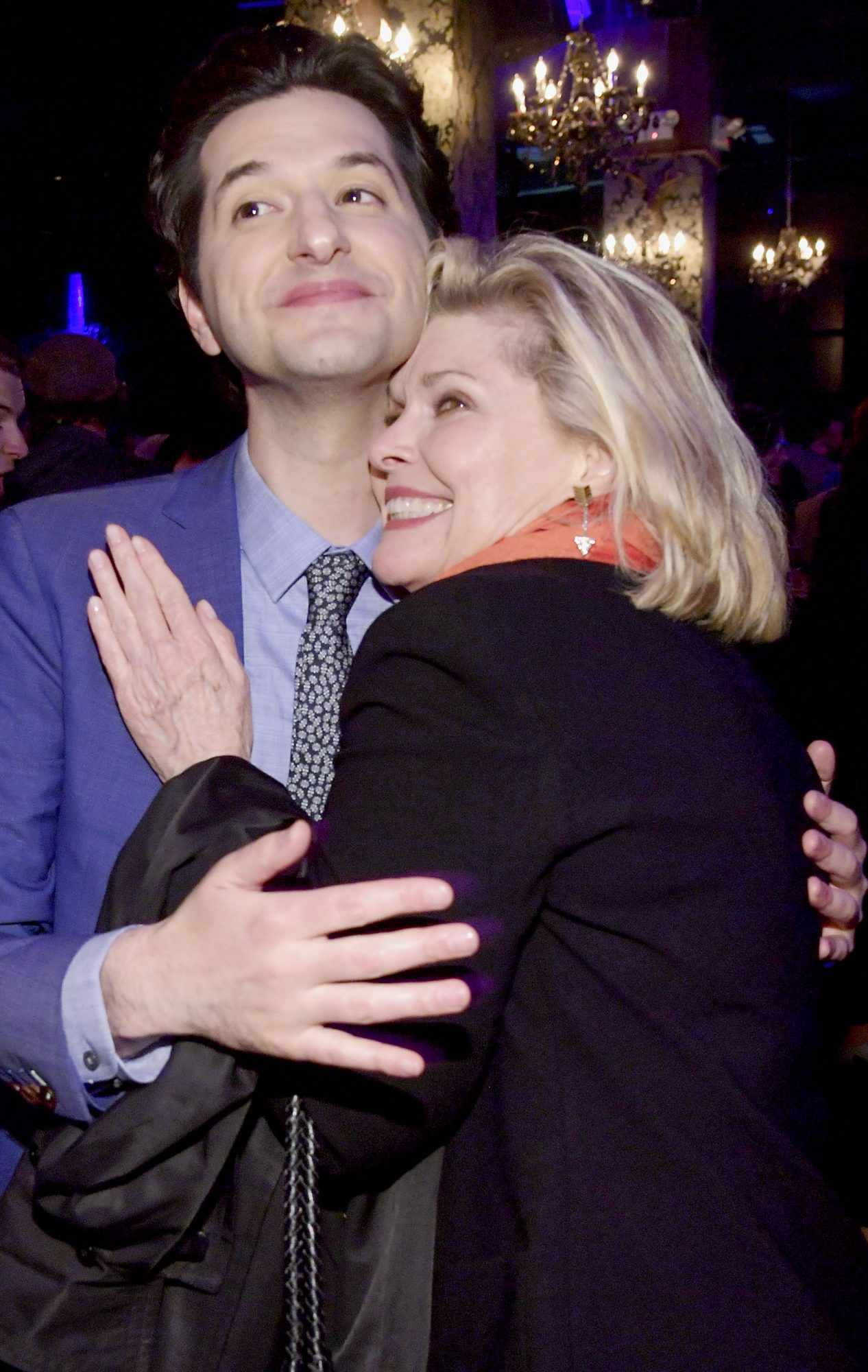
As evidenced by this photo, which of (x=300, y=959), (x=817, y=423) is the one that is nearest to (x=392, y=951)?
(x=300, y=959)

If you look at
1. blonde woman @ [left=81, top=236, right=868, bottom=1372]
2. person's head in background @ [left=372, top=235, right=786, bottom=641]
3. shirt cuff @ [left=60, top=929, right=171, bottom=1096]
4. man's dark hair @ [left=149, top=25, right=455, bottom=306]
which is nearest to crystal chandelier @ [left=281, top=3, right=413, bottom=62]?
man's dark hair @ [left=149, top=25, right=455, bottom=306]

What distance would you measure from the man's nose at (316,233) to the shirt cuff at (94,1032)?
96 cm

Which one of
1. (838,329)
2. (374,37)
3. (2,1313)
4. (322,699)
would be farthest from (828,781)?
(838,329)

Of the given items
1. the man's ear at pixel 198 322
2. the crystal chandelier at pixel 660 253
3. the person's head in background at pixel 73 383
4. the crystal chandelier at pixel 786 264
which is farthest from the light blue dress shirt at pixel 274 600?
the crystal chandelier at pixel 786 264

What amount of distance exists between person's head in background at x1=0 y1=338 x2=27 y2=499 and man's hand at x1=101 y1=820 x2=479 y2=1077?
265 cm

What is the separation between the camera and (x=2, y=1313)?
1.08 m

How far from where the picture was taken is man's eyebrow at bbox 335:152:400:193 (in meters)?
1.65

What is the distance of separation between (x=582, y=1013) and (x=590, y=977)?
33 millimetres

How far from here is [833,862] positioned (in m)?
1.41

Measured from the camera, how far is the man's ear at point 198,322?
1.81 metres

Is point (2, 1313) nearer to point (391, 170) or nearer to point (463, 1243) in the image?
point (463, 1243)

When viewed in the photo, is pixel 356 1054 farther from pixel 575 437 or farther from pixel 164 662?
pixel 575 437

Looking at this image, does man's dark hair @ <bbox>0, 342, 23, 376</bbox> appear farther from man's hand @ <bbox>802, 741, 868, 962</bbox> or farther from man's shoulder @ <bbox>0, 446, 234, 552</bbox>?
man's hand @ <bbox>802, 741, 868, 962</bbox>

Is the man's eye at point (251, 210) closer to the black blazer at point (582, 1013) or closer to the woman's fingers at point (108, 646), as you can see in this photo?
the woman's fingers at point (108, 646)
